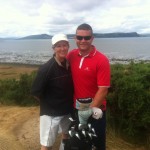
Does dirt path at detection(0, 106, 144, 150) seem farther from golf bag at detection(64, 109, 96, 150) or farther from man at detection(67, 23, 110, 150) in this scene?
man at detection(67, 23, 110, 150)

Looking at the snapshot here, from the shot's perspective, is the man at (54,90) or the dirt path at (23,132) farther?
the dirt path at (23,132)

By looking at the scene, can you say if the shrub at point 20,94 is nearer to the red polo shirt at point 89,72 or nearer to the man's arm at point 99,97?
the red polo shirt at point 89,72

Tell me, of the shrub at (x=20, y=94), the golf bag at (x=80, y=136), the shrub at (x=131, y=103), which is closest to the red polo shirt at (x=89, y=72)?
the golf bag at (x=80, y=136)

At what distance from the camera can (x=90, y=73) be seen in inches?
167

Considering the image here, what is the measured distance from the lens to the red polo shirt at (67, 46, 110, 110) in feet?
13.8

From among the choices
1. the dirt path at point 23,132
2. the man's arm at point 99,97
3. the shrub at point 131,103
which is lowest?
the dirt path at point 23,132

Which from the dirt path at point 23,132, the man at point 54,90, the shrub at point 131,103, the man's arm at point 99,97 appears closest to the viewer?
the man's arm at point 99,97

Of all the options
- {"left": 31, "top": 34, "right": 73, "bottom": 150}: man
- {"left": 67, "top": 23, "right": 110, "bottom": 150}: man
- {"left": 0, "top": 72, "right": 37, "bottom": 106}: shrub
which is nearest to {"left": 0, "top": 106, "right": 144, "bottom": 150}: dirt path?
{"left": 0, "top": 72, "right": 37, "bottom": 106}: shrub

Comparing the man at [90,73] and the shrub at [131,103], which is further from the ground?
the man at [90,73]

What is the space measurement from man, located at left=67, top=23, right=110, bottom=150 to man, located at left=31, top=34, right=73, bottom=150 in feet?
0.44

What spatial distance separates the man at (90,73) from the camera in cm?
420

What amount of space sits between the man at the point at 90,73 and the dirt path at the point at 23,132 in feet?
6.75

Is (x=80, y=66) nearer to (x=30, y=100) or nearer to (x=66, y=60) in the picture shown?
(x=66, y=60)

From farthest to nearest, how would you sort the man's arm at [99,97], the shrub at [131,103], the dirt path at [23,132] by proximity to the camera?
the dirt path at [23,132], the shrub at [131,103], the man's arm at [99,97]
